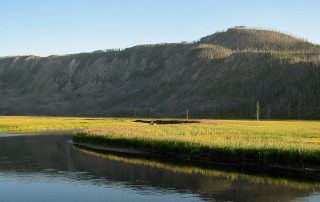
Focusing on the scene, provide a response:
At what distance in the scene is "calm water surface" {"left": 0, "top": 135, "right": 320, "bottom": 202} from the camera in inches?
1165

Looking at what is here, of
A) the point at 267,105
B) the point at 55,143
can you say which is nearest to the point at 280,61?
the point at 267,105

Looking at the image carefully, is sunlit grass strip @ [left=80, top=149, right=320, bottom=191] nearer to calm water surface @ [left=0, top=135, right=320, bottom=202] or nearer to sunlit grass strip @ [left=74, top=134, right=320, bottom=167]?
calm water surface @ [left=0, top=135, right=320, bottom=202]

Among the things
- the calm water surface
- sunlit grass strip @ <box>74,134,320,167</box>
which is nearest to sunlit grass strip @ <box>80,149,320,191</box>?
the calm water surface

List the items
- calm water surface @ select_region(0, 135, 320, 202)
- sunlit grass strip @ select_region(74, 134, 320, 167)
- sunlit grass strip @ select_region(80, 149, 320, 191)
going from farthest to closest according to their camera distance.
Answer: sunlit grass strip @ select_region(74, 134, 320, 167)
sunlit grass strip @ select_region(80, 149, 320, 191)
calm water surface @ select_region(0, 135, 320, 202)

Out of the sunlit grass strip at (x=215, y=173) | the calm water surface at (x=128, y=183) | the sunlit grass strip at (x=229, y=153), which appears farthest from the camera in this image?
the sunlit grass strip at (x=229, y=153)

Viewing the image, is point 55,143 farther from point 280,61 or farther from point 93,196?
point 280,61

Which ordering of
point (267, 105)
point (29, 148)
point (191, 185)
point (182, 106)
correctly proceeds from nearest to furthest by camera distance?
point (191, 185), point (29, 148), point (267, 105), point (182, 106)

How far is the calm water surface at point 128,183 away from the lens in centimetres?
2959

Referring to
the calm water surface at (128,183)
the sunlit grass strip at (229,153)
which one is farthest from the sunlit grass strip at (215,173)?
the sunlit grass strip at (229,153)

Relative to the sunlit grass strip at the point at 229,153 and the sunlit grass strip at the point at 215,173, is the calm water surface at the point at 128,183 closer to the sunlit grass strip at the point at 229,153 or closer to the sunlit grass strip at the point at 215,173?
the sunlit grass strip at the point at 215,173

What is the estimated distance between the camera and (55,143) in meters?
63.2

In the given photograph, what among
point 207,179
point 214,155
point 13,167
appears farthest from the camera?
point 214,155

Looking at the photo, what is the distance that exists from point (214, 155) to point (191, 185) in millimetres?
10795

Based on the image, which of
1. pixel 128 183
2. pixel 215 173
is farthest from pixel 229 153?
pixel 128 183
